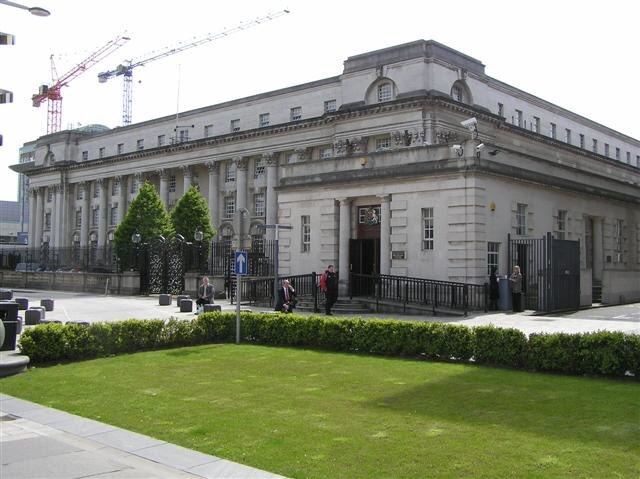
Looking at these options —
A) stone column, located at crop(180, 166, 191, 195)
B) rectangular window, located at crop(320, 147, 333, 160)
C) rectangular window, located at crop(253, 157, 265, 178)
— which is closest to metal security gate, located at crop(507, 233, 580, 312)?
rectangular window, located at crop(320, 147, 333, 160)

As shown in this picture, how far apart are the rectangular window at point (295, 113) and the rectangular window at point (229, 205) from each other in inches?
444

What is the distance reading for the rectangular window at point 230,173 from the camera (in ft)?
220

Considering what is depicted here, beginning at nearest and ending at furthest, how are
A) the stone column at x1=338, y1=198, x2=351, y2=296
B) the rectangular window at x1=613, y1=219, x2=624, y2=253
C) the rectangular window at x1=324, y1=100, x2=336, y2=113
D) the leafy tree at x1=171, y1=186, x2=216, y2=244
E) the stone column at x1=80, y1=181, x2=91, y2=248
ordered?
the stone column at x1=338, y1=198, x2=351, y2=296 → the rectangular window at x1=613, y1=219, x2=624, y2=253 → the leafy tree at x1=171, y1=186, x2=216, y2=244 → the rectangular window at x1=324, y1=100, x2=336, y2=113 → the stone column at x1=80, y1=181, x2=91, y2=248

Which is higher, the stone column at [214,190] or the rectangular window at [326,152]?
the rectangular window at [326,152]

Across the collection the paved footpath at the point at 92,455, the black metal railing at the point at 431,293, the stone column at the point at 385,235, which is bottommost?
the paved footpath at the point at 92,455

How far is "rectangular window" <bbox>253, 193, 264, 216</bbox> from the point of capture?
210 feet

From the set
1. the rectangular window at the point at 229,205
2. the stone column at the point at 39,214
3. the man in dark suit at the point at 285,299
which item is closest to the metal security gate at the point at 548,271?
the man in dark suit at the point at 285,299

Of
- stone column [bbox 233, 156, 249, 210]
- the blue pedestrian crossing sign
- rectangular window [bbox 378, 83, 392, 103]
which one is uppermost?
rectangular window [bbox 378, 83, 392, 103]

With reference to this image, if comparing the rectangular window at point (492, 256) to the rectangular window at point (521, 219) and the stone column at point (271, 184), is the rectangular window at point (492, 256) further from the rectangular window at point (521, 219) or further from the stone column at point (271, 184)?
the stone column at point (271, 184)

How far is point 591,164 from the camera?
6203cm

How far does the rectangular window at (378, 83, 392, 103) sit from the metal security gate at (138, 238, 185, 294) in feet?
65.7

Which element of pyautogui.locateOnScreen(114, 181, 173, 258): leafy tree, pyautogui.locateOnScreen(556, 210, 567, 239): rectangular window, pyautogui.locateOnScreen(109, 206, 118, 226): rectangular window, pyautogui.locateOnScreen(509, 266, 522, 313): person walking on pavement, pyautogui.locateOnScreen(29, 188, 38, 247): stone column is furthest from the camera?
pyautogui.locateOnScreen(29, 188, 38, 247): stone column

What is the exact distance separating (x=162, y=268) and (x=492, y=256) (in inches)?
825

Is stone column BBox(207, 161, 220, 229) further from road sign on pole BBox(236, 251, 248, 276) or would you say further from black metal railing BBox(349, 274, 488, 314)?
road sign on pole BBox(236, 251, 248, 276)
